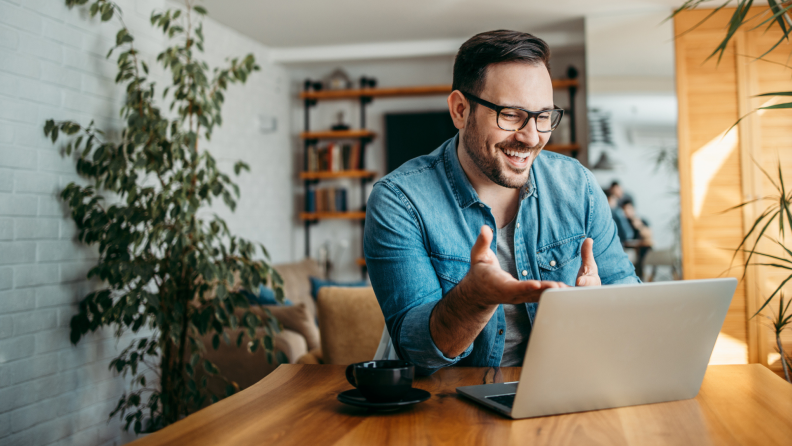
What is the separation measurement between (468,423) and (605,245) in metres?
0.70

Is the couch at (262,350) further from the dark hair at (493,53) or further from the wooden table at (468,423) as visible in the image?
the wooden table at (468,423)

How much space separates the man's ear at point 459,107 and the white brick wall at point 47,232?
1.57 metres

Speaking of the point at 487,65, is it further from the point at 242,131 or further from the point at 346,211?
the point at 346,211

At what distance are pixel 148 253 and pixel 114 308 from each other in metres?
0.29

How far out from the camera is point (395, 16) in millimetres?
4215

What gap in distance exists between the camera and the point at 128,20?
2.49m

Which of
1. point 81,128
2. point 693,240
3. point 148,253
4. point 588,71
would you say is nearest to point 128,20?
point 81,128

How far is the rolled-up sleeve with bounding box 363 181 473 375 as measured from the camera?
979 mm

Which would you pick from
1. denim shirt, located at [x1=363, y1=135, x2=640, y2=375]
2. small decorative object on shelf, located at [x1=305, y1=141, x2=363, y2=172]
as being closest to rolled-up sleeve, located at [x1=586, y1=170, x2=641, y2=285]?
denim shirt, located at [x1=363, y1=135, x2=640, y2=375]

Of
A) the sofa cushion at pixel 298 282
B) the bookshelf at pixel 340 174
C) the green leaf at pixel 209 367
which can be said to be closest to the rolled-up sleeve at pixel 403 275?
the green leaf at pixel 209 367

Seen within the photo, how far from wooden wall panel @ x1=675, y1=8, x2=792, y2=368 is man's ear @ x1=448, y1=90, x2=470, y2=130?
3.05m

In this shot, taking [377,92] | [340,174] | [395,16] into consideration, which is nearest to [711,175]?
[395,16]

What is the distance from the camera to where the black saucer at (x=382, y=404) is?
2.43ft

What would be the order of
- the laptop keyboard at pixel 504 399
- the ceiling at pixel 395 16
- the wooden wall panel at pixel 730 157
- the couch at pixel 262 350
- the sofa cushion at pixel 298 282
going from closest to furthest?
1. the laptop keyboard at pixel 504 399
2. the couch at pixel 262 350
3. the wooden wall panel at pixel 730 157
4. the ceiling at pixel 395 16
5. the sofa cushion at pixel 298 282
